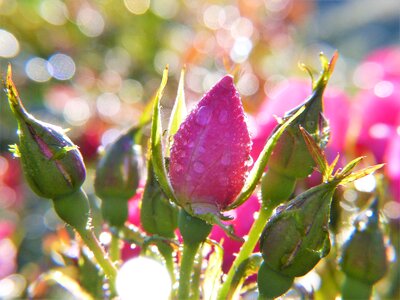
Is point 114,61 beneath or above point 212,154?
beneath

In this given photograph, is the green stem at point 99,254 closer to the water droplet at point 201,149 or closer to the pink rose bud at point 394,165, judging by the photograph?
the water droplet at point 201,149

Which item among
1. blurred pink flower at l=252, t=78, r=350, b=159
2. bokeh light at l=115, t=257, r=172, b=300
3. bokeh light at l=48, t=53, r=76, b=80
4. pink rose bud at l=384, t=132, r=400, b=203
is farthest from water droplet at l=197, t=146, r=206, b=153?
bokeh light at l=48, t=53, r=76, b=80

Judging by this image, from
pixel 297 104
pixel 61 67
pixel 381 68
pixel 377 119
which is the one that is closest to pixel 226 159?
pixel 297 104

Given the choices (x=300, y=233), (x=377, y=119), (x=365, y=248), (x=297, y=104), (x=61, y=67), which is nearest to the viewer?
(x=300, y=233)

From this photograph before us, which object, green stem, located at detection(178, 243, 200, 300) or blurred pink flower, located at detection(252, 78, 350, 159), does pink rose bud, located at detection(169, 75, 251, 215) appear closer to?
green stem, located at detection(178, 243, 200, 300)

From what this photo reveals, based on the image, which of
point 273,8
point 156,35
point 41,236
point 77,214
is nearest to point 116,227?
point 77,214

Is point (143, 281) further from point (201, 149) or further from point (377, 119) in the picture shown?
point (377, 119)

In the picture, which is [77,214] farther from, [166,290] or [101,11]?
[101,11]

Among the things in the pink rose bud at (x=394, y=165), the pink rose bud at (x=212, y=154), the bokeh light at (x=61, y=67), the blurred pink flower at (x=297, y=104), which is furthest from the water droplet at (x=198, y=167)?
the bokeh light at (x=61, y=67)
